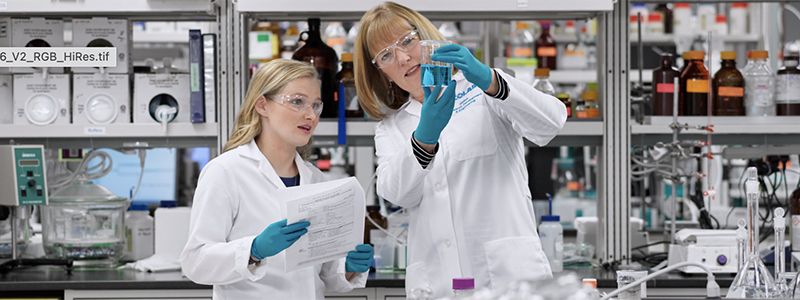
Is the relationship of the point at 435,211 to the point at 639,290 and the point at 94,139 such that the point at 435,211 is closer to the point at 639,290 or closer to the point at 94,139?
the point at 639,290

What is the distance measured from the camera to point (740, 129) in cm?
249

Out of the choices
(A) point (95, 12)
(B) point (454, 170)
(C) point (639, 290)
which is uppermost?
(A) point (95, 12)

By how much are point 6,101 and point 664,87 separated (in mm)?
2529

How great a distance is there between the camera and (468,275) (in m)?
1.75

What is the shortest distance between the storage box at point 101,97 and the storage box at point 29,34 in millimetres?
116

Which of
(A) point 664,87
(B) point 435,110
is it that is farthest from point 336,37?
(B) point 435,110

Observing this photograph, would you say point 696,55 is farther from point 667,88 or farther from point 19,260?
point 19,260

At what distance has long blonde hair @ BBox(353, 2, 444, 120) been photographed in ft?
5.70

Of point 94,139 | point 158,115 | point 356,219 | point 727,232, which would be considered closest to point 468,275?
point 356,219

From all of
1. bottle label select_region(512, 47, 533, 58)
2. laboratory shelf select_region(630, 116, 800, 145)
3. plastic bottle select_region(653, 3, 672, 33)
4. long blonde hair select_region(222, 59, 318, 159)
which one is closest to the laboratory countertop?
Answer: laboratory shelf select_region(630, 116, 800, 145)

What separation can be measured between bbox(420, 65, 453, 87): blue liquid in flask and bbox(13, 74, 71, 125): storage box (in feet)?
5.37

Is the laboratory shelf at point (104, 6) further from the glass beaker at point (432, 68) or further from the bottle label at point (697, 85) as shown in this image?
the bottle label at point (697, 85)

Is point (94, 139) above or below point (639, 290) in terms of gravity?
above

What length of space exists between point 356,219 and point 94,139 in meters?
1.37
